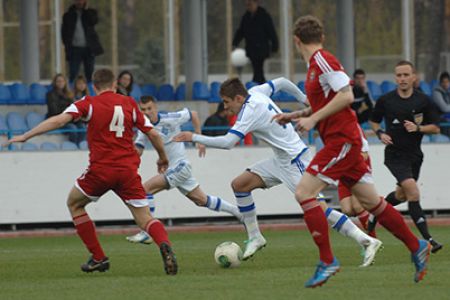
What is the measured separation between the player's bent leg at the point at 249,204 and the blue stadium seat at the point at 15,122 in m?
8.56

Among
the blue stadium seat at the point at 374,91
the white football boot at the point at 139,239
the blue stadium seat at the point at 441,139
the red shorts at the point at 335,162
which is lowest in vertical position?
the white football boot at the point at 139,239

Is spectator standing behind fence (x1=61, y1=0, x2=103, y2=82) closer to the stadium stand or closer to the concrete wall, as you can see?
the stadium stand

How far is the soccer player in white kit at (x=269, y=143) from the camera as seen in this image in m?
12.9

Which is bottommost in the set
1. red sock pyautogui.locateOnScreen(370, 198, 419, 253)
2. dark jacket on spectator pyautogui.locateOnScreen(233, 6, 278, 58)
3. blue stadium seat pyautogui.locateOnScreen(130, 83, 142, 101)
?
red sock pyautogui.locateOnScreen(370, 198, 419, 253)

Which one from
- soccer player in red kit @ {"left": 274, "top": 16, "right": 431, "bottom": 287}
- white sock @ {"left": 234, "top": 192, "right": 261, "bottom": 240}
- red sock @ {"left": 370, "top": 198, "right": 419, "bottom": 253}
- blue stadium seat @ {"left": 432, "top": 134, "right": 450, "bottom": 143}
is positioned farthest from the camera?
blue stadium seat @ {"left": 432, "top": 134, "right": 450, "bottom": 143}

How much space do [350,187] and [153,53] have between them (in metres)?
24.5

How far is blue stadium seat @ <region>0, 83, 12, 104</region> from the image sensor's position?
78.4 ft

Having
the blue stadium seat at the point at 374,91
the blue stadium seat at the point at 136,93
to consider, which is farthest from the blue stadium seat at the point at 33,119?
the blue stadium seat at the point at 374,91

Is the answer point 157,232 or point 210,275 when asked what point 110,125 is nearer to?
point 157,232

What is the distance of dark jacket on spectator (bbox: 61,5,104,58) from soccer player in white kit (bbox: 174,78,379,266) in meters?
10.9

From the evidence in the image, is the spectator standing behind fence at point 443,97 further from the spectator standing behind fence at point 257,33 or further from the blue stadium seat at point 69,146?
the blue stadium seat at point 69,146

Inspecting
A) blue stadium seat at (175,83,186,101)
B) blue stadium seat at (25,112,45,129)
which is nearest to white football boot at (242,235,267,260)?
blue stadium seat at (25,112,45,129)

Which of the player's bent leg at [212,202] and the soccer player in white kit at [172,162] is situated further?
the soccer player in white kit at [172,162]

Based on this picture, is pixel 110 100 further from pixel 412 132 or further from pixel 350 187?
pixel 412 132
